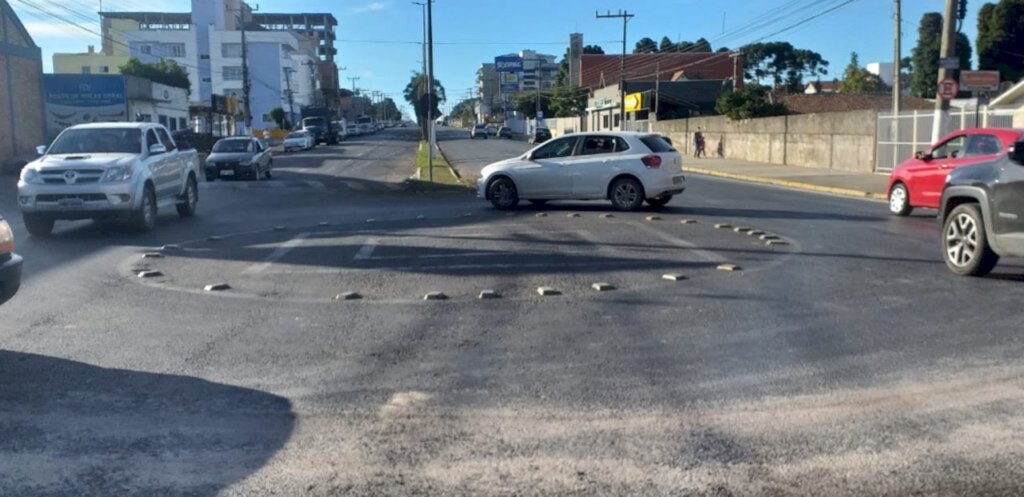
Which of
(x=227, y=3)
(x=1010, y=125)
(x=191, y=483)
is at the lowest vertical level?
(x=191, y=483)

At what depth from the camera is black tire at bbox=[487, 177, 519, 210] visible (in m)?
19.2

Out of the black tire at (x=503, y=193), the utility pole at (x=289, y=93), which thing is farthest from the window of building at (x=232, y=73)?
the black tire at (x=503, y=193)

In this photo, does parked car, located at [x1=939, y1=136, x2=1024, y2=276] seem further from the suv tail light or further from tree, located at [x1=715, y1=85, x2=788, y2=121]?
tree, located at [x1=715, y1=85, x2=788, y2=121]

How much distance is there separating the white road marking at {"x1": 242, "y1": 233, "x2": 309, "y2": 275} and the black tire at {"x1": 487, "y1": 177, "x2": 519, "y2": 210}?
5.04 m

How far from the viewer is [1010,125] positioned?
86.8 feet

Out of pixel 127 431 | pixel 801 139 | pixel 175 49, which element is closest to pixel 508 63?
pixel 175 49

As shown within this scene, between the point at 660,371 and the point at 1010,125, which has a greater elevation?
the point at 1010,125

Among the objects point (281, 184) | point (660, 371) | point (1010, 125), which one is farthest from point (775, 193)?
point (660, 371)

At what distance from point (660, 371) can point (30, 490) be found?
13.0 feet

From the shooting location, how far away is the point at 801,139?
3903cm

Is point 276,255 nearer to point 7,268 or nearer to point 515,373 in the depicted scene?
point 7,268

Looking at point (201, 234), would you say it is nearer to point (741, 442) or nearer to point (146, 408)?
point (146, 408)

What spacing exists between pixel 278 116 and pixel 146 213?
8668 centimetres

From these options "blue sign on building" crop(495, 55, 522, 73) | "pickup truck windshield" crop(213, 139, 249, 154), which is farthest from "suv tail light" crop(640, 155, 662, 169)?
"blue sign on building" crop(495, 55, 522, 73)
